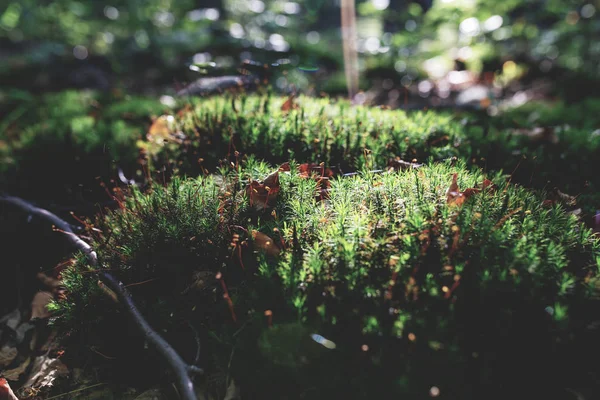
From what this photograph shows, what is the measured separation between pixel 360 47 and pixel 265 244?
5.23 meters

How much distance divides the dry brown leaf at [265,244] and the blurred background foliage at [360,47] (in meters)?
2.90

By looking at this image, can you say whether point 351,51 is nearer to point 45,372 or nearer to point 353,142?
point 353,142

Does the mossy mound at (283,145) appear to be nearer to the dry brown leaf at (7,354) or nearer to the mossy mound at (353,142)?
the mossy mound at (353,142)

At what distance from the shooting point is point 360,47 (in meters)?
6.34

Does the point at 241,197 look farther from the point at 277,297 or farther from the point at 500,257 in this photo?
the point at 500,257

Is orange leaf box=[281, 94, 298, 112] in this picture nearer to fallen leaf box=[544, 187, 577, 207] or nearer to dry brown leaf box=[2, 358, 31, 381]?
fallen leaf box=[544, 187, 577, 207]

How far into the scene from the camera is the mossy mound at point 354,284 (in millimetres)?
1543

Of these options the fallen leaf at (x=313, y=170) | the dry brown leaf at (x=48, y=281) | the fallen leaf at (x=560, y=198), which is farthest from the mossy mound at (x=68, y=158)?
the fallen leaf at (x=560, y=198)

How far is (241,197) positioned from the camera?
2180 millimetres

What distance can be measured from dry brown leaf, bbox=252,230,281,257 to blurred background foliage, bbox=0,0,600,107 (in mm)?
2898

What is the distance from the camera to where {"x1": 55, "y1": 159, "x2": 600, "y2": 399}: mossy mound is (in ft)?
5.06

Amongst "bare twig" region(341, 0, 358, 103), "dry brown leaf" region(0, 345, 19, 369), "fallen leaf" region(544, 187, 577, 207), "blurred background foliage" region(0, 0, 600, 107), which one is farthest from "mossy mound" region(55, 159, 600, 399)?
"bare twig" region(341, 0, 358, 103)

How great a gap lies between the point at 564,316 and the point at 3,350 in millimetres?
2842

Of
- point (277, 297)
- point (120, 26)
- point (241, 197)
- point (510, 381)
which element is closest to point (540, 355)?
point (510, 381)
